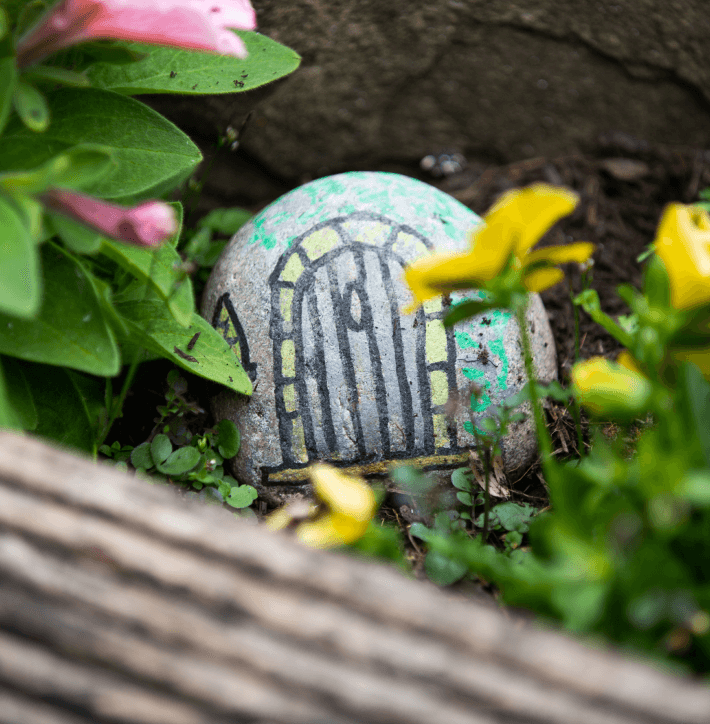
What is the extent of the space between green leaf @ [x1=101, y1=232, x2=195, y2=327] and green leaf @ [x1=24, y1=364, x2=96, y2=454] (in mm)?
295

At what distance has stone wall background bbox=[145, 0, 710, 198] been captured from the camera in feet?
7.07

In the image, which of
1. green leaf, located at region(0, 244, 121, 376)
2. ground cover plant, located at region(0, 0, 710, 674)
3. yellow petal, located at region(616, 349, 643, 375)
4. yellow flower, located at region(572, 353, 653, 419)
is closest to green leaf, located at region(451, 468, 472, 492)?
ground cover plant, located at region(0, 0, 710, 674)

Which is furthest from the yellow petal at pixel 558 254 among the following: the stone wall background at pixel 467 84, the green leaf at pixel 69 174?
the stone wall background at pixel 467 84

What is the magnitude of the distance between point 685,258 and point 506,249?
0.70ft

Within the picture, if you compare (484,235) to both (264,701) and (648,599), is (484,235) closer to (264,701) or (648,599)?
(648,599)

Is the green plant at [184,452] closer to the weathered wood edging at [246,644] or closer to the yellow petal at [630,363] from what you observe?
the weathered wood edging at [246,644]

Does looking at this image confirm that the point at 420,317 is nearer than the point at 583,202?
Yes

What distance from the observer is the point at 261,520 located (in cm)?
147

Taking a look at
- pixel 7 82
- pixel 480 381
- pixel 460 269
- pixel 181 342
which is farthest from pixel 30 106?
Result: pixel 480 381

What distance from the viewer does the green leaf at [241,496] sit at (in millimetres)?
1426

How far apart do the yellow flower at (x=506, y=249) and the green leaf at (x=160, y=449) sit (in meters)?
0.82

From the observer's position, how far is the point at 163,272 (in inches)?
44.9

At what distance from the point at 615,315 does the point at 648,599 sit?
1.51 m

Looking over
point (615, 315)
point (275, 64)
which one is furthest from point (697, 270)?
point (615, 315)
